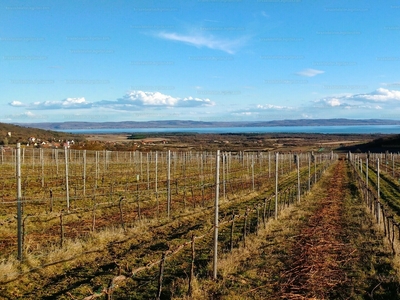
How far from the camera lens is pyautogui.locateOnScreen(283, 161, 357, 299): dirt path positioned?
6.03m

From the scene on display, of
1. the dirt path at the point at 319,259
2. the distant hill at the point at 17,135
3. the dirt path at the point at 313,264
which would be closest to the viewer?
the dirt path at the point at 313,264

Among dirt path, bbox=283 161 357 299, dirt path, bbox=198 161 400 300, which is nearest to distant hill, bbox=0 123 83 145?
dirt path, bbox=283 161 357 299

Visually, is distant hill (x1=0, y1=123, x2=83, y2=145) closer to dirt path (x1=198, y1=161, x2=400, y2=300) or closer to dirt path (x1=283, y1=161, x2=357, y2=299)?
dirt path (x1=283, y1=161, x2=357, y2=299)

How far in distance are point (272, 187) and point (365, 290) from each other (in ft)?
49.9

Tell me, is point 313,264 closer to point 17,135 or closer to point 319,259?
point 319,259

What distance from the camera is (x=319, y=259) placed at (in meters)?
7.43

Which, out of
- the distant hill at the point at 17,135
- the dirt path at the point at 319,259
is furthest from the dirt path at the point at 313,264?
the distant hill at the point at 17,135

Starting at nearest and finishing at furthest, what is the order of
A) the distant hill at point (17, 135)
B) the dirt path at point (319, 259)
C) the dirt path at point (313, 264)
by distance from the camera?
the dirt path at point (313, 264), the dirt path at point (319, 259), the distant hill at point (17, 135)

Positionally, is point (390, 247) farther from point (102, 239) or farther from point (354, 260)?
point (102, 239)

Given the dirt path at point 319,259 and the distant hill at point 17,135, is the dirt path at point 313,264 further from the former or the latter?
the distant hill at point 17,135

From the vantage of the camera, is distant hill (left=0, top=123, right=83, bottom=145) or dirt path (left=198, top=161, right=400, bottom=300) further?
distant hill (left=0, top=123, right=83, bottom=145)

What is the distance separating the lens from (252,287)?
6027mm

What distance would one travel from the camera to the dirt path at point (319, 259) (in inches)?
237

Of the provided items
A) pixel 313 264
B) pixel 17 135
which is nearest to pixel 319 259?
pixel 313 264
